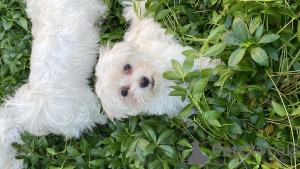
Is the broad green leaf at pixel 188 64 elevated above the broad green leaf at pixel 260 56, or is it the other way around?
the broad green leaf at pixel 260 56

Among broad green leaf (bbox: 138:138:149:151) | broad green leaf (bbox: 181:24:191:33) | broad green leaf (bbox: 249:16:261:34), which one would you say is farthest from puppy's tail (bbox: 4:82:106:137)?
broad green leaf (bbox: 249:16:261:34)

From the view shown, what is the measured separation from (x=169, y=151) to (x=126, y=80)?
2.10ft

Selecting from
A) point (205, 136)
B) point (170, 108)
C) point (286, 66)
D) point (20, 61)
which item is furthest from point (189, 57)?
point (20, 61)

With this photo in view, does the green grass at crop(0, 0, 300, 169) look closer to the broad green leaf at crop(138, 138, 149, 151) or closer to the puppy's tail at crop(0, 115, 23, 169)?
the broad green leaf at crop(138, 138, 149, 151)

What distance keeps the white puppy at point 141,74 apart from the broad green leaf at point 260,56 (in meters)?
0.71

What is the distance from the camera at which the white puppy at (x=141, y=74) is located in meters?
1.89

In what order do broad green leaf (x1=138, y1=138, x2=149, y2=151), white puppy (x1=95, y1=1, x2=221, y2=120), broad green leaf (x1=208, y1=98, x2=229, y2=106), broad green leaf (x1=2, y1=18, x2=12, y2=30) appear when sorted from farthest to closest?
1. broad green leaf (x1=2, y1=18, x2=12, y2=30)
2. white puppy (x1=95, y1=1, x2=221, y2=120)
3. broad green leaf (x1=138, y1=138, x2=149, y2=151)
4. broad green leaf (x1=208, y1=98, x2=229, y2=106)

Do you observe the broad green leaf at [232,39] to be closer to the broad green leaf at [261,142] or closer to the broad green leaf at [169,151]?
the broad green leaf at [261,142]

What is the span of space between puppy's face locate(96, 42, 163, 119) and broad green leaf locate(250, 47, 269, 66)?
0.84m

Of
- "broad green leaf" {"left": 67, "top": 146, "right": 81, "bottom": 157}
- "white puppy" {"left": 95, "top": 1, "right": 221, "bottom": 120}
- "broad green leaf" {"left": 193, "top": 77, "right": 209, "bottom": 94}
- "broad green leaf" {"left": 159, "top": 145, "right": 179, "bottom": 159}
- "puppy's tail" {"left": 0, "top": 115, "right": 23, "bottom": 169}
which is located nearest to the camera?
"broad green leaf" {"left": 193, "top": 77, "right": 209, "bottom": 94}

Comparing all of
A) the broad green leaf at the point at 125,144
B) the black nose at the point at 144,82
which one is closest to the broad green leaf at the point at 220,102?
the black nose at the point at 144,82

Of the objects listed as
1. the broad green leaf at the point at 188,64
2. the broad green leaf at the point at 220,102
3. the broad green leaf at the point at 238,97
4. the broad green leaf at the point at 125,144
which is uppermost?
the broad green leaf at the point at 188,64

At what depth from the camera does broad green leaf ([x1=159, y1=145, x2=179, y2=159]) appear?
61.0 inches

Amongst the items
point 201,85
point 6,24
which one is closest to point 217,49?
point 201,85
